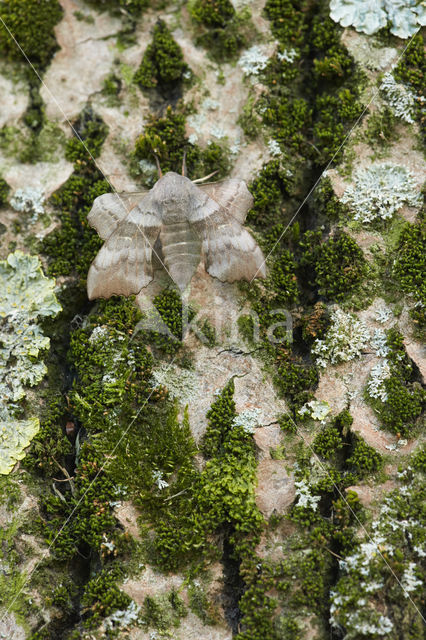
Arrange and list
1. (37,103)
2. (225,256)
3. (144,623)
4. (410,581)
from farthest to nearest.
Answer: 1. (37,103)
2. (225,256)
3. (144,623)
4. (410,581)

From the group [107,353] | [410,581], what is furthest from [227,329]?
[410,581]

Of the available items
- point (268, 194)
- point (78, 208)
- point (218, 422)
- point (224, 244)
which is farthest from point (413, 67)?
point (218, 422)

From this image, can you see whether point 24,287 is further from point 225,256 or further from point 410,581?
point 410,581

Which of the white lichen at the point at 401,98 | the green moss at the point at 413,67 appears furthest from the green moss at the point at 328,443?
the green moss at the point at 413,67

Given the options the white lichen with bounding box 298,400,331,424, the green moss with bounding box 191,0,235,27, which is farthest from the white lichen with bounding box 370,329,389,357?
the green moss with bounding box 191,0,235,27

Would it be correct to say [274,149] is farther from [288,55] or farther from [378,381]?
[378,381]

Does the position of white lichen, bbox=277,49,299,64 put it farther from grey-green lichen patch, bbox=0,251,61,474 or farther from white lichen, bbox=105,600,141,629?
white lichen, bbox=105,600,141,629

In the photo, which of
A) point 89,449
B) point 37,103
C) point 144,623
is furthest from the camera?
point 37,103

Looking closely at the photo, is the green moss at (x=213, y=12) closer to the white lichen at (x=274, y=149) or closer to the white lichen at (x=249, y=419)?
the white lichen at (x=274, y=149)
